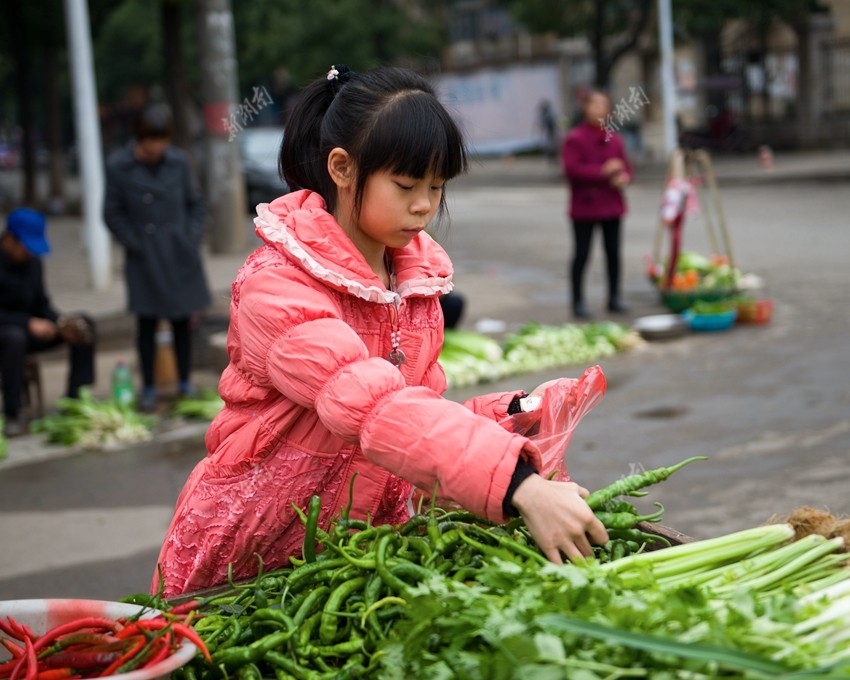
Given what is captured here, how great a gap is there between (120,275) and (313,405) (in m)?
13.9

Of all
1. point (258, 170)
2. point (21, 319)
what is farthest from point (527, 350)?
point (258, 170)

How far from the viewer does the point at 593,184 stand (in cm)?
1097

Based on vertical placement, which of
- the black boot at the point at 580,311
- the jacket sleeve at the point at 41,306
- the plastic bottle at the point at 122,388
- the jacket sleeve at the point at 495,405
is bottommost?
the black boot at the point at 580,311

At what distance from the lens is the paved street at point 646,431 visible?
19.1 feet

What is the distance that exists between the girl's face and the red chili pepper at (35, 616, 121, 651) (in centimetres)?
93

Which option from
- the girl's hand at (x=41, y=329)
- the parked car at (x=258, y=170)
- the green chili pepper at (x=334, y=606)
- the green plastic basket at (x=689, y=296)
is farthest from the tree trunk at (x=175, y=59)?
the green chili pepper at (x=334, y=606)

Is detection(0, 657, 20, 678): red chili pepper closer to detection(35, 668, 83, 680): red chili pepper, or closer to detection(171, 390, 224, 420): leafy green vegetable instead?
detection(35, 668, 83, 680): red chili pepper

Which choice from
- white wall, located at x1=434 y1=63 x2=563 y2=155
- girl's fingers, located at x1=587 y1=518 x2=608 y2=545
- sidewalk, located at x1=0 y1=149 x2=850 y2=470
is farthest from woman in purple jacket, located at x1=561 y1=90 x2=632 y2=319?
white wall, located at x1=434 y1=63 x2=563 y2=155

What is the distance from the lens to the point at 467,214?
77.0 ft

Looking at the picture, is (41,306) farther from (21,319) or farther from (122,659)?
(122,659)

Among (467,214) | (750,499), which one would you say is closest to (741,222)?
(467,214)

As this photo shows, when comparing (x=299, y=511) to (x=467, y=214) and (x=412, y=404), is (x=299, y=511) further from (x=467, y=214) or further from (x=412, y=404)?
(x=467, y=214)

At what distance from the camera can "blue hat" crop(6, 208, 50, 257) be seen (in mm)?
8078

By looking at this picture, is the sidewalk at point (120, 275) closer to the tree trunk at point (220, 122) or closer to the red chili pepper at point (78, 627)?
the tree trunk at point (220, 122)
